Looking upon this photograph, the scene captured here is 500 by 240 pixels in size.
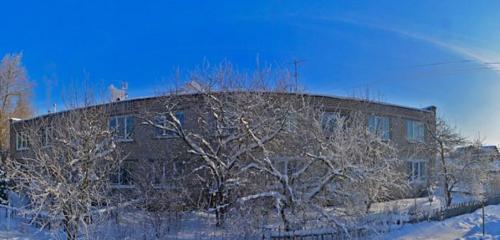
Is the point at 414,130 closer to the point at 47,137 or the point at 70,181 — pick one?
the point at 47,137

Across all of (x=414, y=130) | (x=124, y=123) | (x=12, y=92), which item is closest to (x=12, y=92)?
(x=12, y=92)

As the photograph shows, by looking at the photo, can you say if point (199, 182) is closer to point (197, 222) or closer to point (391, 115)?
point (197, 222)

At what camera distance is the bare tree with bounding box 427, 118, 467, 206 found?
73.2ft

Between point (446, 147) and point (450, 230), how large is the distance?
1062cm

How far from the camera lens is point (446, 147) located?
23328 mm

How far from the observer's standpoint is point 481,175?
23.2 meters

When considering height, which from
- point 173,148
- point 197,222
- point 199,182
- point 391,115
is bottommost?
point 197,222

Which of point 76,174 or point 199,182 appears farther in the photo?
point 199,182

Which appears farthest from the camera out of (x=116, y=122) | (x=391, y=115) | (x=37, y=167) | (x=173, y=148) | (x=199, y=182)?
(x=391, y=115)

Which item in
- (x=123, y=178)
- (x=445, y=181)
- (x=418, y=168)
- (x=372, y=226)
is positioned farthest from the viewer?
(x=418, y=168)

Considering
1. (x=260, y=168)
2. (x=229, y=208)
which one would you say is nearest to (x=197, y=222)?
(x=229, y=208)

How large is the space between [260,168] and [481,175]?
15.6m

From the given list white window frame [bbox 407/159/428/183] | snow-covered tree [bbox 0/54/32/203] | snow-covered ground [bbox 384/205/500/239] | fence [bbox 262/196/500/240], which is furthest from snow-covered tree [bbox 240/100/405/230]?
snow-covered tree [bbox 0/54/32/203]

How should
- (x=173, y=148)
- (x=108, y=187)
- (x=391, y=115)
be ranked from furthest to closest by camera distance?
(x=391, y=115) → (x=173, y=148) → (x=108, y=187)
